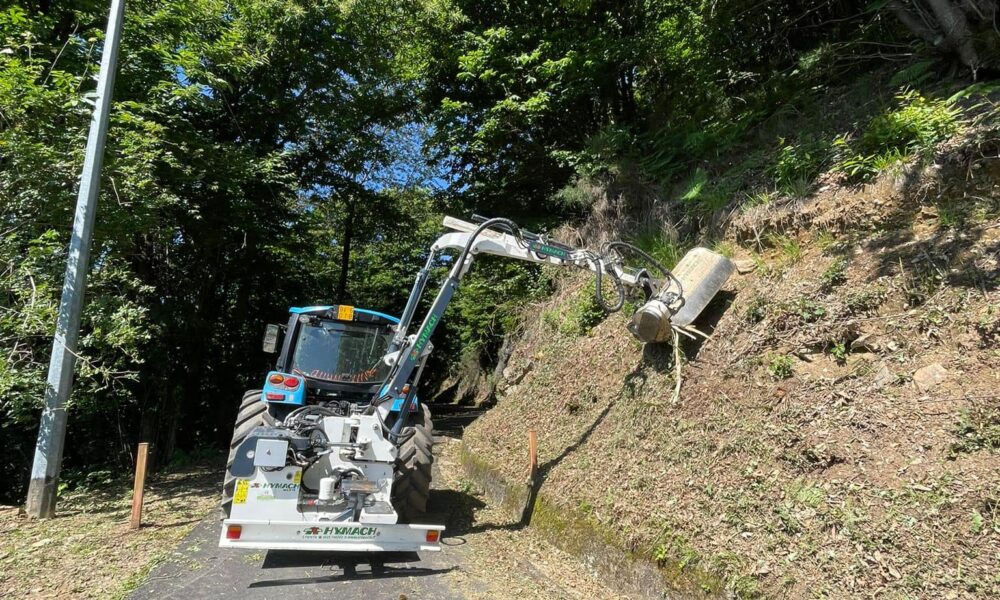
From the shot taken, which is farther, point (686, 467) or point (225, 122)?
point (225, 122)

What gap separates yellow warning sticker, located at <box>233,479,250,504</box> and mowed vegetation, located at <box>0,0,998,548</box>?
9.34 ft

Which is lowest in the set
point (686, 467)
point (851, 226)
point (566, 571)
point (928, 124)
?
A: point (566, 571)

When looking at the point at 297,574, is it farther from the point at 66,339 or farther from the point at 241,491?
the point at 66,339

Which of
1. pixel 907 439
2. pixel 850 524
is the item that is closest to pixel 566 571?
pixel 850 524

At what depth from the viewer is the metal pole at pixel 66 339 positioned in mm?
6535

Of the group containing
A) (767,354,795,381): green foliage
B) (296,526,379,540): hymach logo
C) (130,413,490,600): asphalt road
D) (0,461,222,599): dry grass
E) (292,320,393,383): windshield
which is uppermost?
(767,354,795,381): green foliage

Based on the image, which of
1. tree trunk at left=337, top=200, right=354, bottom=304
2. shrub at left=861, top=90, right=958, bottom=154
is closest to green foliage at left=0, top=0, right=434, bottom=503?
tree trunk at left=337, top=200, right=354, bottom=304

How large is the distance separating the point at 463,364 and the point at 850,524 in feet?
68.5

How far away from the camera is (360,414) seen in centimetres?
598

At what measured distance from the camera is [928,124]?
5.60 meters

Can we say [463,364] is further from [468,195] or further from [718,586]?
[718,586]

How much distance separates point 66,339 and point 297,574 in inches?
161

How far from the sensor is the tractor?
16.5 feet

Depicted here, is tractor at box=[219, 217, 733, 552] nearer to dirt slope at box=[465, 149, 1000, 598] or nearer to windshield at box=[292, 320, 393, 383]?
windshield at box=[292, 320, 393, 383]
